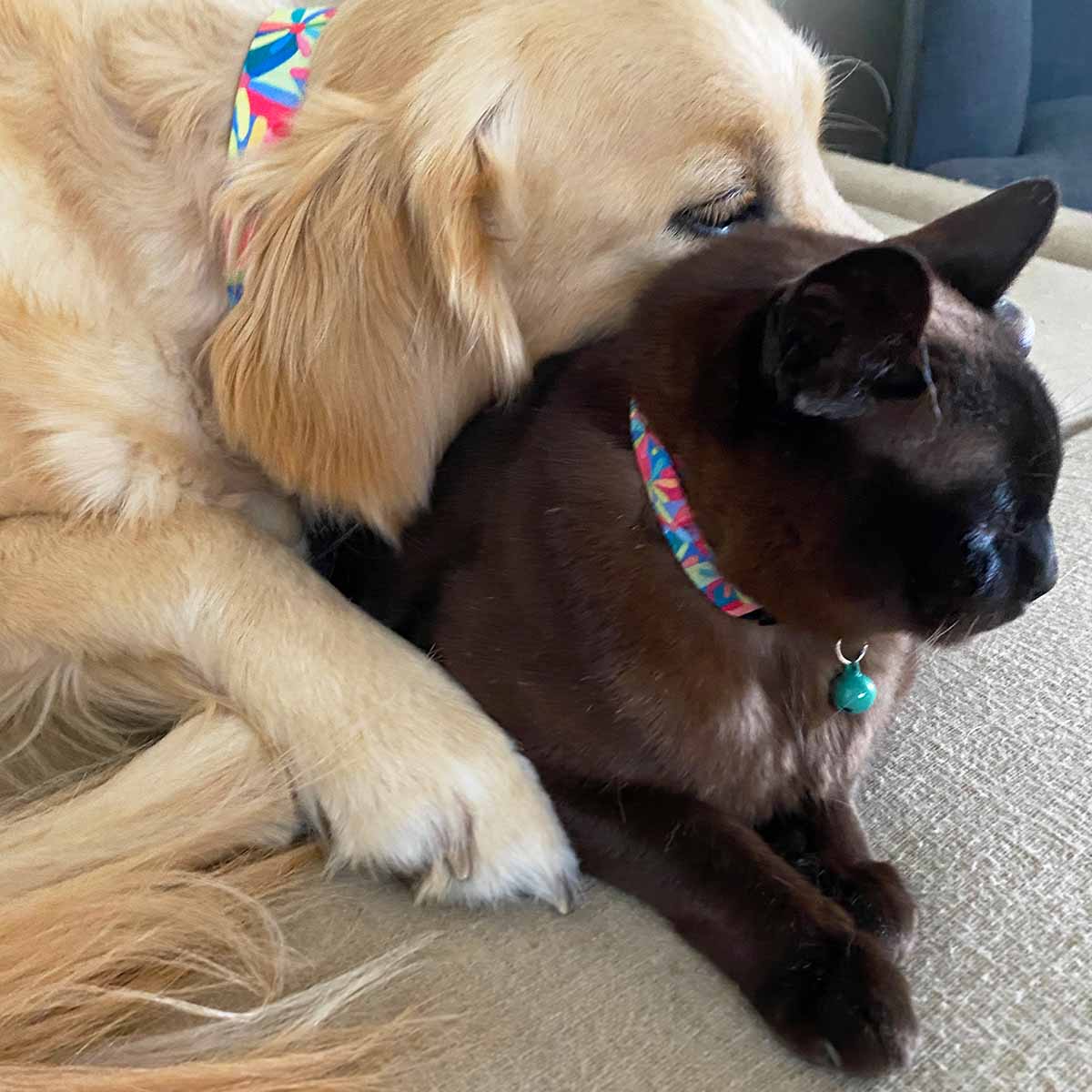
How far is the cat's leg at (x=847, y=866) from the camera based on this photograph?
2.32ft

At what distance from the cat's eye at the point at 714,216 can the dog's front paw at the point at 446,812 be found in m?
0.41

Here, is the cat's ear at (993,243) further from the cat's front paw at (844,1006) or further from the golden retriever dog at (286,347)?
the cat's front paw at (844,1006)

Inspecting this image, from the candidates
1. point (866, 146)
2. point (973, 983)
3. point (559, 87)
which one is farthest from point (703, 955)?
point (866, 146)

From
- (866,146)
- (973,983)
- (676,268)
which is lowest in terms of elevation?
(866,146)

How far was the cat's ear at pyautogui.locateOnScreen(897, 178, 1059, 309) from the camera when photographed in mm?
740

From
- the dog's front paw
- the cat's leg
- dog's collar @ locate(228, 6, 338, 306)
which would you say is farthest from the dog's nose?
dog's collar @ locate(228, 6, 338, 306)

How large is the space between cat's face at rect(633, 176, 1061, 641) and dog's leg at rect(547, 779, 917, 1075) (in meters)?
0.16

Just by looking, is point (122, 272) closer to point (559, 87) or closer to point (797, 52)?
point (559, 87)

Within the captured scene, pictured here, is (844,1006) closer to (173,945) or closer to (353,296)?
(173,945)

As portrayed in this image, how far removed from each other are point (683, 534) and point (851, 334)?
0.21m

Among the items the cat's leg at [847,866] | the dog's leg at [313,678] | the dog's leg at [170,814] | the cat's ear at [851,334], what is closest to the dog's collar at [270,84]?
the dog's leg at [313,678]

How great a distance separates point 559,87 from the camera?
34.7 inches

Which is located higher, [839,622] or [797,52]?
[797,52]

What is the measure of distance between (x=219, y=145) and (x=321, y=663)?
1.44 feet
